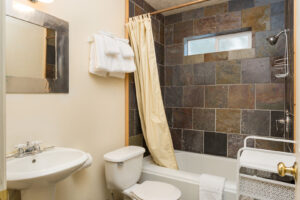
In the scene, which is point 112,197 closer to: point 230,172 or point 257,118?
point 230,172

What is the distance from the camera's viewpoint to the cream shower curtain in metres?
→ 2.09

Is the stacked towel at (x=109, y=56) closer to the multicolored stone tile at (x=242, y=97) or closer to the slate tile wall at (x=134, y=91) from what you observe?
the slate tile wall at (x=134, y=91)

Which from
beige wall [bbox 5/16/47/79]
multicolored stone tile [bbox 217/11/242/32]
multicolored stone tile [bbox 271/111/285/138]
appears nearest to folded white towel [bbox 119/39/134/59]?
beige wall [bbox 5/16/47/79]

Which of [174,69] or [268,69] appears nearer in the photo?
[268,69]

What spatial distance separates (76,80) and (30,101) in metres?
0.42

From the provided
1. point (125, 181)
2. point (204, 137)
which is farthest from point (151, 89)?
point (204, 137)

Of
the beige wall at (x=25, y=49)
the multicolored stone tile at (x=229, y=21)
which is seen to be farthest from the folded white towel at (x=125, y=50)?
the multicolored stone tile at (x=229, y=21)

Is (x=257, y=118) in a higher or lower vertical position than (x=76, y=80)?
lower

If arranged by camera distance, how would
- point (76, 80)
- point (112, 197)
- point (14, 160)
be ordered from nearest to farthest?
1. point (14, 160)
2. point (76, 80)
3. point (112, 197)

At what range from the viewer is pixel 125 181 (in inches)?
68.6

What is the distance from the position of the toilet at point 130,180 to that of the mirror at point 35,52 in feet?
2.50

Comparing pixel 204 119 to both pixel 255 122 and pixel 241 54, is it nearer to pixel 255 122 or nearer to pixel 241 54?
pixel 255 122

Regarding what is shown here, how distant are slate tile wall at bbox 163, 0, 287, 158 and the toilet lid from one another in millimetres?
1195

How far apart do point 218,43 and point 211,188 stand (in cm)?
194
